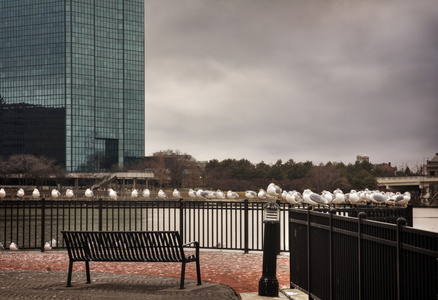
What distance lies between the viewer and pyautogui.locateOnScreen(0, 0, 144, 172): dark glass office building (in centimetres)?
14788

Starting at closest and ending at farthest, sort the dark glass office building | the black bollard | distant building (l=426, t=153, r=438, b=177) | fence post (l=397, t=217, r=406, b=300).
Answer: fence post (l=397, t=217, r=406, b=300) < the black bollard < the dark glass office building < distant building (l=426, t=153, r=438, b=177)

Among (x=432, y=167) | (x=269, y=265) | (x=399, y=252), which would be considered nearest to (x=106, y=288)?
(x=269, y=265)

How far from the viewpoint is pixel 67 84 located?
14725cm

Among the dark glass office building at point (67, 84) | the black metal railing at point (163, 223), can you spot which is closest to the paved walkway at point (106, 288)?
the black metal railing at point (163, 223)

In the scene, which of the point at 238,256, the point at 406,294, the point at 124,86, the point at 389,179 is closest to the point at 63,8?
the point at 124,86

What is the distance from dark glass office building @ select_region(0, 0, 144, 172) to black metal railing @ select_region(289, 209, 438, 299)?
469 ft

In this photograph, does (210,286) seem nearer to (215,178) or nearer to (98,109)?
(215,178)

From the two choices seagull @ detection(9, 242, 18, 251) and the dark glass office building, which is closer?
seagull @ detection(9, 242, 18, 251)

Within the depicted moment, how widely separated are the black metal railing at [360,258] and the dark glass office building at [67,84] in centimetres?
14286

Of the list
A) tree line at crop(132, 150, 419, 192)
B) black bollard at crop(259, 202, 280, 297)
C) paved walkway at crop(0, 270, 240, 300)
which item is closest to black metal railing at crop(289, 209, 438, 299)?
black bollard at crop(259, 202, 280, 297)

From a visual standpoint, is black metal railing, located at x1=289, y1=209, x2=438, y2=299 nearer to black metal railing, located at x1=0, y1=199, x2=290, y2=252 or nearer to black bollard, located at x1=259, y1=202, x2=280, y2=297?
black bollard, located at x1=259, y1=202, x2=280, y2=297

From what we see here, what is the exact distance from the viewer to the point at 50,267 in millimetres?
13516

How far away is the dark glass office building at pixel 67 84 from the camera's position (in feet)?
485

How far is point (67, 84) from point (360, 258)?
486 ft
